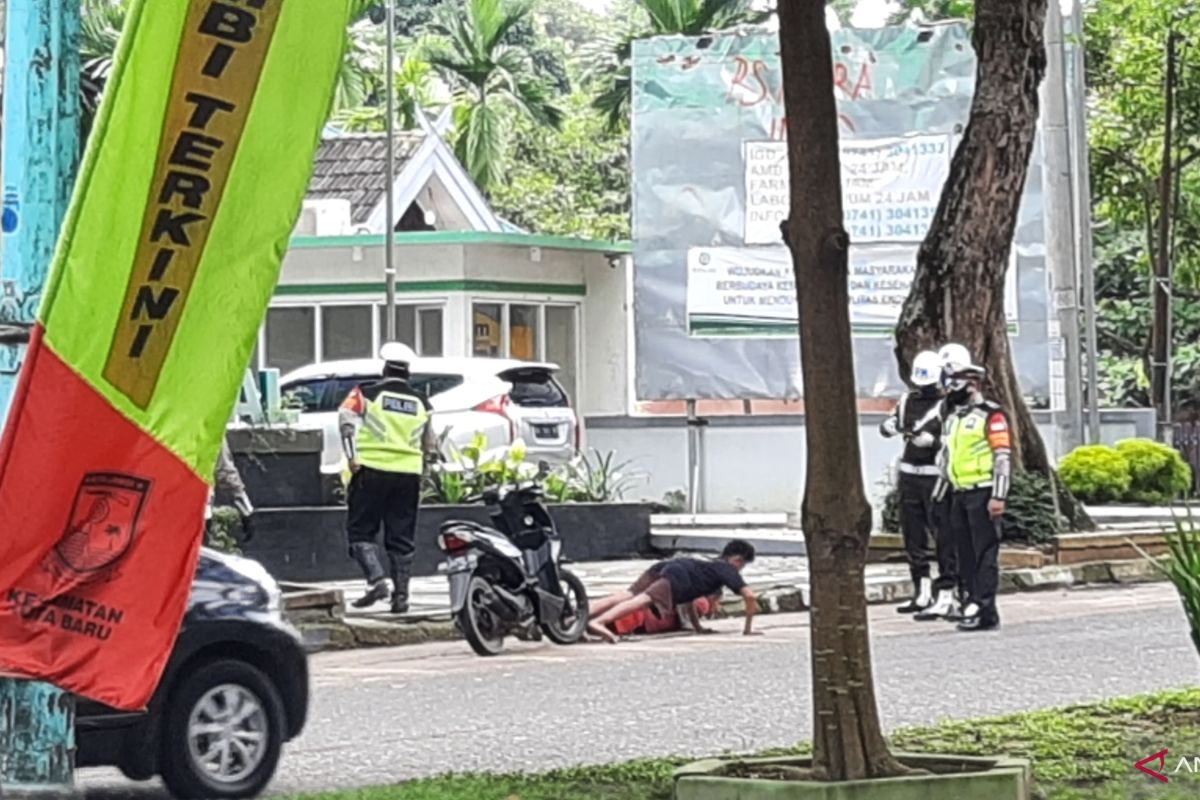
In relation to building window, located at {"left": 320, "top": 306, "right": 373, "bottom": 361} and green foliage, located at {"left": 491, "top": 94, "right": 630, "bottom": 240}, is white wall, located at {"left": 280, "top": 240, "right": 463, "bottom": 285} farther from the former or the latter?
green foliage, located at {"left": 491, "top": 94, "right": 630, "bottom": 240}

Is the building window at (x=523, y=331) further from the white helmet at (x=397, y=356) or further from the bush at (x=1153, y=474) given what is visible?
the white helmet at (x=397, y=356)

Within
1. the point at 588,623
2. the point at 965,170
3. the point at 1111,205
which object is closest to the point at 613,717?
the point at 588,623

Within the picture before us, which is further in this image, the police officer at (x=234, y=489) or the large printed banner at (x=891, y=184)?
the large printed banner at (x=891, y=184)

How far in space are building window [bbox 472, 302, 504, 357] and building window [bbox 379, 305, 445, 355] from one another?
57 centimetres

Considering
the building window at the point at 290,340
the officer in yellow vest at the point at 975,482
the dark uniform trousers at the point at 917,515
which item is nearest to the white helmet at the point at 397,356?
the dark uniform trousers at the point at 917,515

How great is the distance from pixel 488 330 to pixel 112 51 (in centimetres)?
2536

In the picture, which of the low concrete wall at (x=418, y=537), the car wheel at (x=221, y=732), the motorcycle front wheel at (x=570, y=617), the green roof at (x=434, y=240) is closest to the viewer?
the car wheel at (x=221, y=732)

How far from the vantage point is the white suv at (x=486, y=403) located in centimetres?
2794

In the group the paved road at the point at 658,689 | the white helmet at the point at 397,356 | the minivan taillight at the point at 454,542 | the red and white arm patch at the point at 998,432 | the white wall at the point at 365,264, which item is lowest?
the paved road at the point at 658,689

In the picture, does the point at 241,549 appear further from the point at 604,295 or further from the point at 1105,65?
the point at 1105,65

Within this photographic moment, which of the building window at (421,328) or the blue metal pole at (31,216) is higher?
the building window at (421,328)

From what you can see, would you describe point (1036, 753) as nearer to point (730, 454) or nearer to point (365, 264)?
point (730, 454)

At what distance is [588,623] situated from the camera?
17016 millimetres

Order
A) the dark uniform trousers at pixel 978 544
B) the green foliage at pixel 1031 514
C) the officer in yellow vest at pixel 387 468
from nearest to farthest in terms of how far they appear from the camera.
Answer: the dark uniform trousers at pixel 978 544 < the officer in yellow vest at pixel 387 468 < the green foliage at pixel 1031 514
